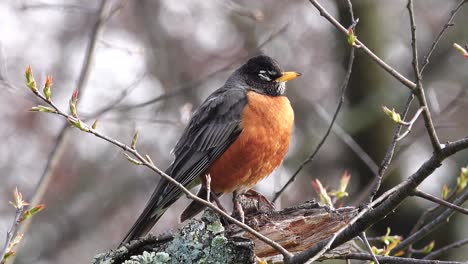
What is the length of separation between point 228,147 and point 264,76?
3.52ft

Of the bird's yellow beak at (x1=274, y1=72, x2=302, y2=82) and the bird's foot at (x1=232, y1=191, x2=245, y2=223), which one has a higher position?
the bird's yellow beak at (x1=274, y1=72, x2=302, y2=82)

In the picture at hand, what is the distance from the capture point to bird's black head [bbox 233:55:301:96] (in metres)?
6.03

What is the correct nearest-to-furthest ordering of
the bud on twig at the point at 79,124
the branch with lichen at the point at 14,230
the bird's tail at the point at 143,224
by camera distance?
1. the bud on twig at the point at 79,124
2. the branch with lichen at the point at 14,230
3. the bird's tail at the point at 143,224

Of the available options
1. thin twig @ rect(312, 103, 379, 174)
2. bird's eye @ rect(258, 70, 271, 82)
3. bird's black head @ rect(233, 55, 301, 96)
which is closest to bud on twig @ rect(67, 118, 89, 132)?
bird's black head @ rect(233, 55, 301, 96)

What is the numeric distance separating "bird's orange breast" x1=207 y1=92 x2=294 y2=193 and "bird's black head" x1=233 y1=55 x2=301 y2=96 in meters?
0.61

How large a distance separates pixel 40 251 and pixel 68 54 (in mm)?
3319

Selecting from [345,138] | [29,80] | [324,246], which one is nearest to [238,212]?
[324,246]

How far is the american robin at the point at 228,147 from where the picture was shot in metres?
5.07

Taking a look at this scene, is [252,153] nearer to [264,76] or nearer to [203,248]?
[264,76]

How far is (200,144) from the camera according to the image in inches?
213

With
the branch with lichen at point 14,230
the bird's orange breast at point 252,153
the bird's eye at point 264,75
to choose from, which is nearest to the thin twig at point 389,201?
the branch with lichen at point 14,230

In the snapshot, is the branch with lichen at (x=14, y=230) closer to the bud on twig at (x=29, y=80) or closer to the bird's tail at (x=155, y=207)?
the bud on twig at (x=29, y=80)

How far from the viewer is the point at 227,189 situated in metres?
5.25

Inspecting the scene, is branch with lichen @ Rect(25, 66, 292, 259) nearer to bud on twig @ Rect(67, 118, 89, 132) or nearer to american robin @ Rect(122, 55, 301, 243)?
bud on twig @ Rect(67, 118, 89, 132)
